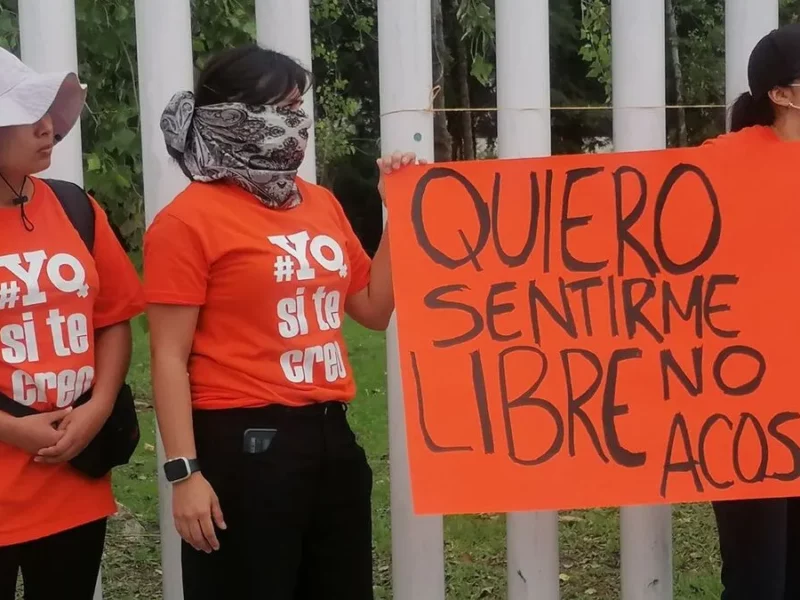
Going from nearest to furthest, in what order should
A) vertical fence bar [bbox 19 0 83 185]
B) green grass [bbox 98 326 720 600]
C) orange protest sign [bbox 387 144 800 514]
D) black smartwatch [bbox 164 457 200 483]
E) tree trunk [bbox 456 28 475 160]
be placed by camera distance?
black smartwatch [bbox 164 457 200 483] < orange protest sign [bbox 387 144 800 514] < vertical fence bar [bbox 19 0 83 185] < green grass [bbox 98 326 720 600] < tree trunk [bbox 456 28 475 160]

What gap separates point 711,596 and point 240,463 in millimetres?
2000

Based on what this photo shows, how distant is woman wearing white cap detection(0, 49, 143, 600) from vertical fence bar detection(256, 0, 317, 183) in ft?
1.87

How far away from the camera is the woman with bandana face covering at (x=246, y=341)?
1.97 m

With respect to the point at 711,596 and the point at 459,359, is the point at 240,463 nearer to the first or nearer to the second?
the point at 459,359

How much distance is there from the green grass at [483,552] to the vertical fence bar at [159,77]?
1.23 metres

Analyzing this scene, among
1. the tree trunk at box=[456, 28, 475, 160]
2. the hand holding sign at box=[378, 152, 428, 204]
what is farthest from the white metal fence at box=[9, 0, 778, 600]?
the tree trunk at box=[456, 28, 475, 160]

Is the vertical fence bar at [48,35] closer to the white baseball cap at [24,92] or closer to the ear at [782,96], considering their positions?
the white baseball cap at [24,92]

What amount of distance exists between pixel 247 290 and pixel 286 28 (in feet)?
2.85

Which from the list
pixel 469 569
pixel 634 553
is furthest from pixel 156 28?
pixel 469 569

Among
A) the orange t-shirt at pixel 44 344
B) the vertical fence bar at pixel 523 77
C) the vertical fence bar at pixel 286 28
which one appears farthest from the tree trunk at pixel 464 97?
the orange t-shirt at pixel 44 344

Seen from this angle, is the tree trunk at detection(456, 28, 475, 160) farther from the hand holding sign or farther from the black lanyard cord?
the black lanyard cord

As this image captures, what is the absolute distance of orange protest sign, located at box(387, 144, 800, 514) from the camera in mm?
2260

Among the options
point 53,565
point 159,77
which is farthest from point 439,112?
point 53,565

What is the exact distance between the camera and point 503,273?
2.29m
